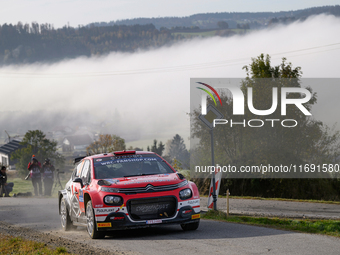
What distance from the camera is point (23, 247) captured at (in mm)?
8844

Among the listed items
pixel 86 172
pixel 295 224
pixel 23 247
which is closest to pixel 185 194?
pixel 86 172

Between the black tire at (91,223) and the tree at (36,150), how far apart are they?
112m

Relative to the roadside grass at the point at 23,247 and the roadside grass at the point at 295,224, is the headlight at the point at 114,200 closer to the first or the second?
the roadside grass at the point at 23,247

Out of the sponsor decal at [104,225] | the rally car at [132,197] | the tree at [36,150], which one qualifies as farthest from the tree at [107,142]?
the sponsor decal at [104,225]

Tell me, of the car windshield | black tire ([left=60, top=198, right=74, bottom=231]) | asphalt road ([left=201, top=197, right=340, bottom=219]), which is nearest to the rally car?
the car windshield

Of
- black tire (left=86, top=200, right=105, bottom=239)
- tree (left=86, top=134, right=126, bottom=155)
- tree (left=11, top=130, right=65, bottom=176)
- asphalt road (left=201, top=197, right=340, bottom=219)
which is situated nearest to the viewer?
black tire (left=86, top=200, right=105, bottom=239)

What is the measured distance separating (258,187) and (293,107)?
32.2ft

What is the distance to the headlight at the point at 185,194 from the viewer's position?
916cm

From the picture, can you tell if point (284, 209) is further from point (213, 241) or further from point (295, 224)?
point (213, 241)

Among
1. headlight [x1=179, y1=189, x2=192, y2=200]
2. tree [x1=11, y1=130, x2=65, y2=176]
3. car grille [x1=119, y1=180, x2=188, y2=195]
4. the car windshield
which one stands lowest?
tree [x1=11, y1=130, x2=65, y2=176]

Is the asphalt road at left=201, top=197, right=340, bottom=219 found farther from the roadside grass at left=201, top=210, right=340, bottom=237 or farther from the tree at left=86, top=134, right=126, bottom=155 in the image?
the tree at left=86, top=134, right=126, bottom=155

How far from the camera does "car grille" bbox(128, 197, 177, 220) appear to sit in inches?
350

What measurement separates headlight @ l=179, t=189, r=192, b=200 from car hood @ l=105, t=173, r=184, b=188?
233 millimetres

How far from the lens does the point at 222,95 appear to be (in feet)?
117
